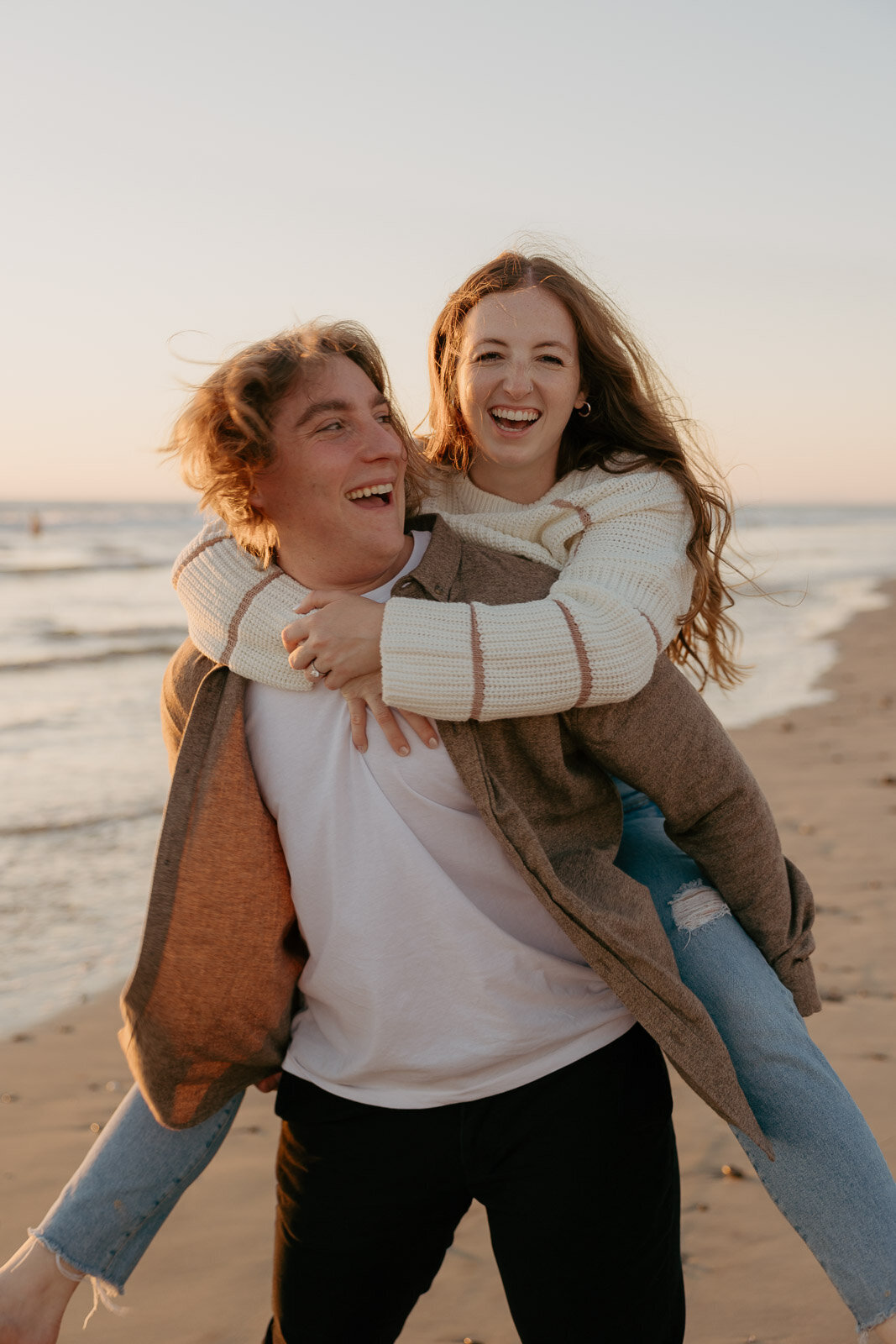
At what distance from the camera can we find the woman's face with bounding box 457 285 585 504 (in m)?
2.77

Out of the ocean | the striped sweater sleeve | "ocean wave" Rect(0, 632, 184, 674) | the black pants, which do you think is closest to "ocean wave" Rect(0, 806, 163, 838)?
the ocean

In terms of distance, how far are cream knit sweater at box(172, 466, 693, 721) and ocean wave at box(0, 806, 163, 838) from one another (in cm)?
476

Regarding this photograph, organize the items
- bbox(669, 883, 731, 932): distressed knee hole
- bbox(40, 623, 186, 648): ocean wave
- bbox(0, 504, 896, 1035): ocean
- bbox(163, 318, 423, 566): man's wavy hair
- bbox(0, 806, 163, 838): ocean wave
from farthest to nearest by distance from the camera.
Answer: bbox(40, 623, 186, 648): ocean wave → bbox(0, 806, 163, 838): ocean wave → bbox(0, 504, 896, 1035): ocean → bbox(669, 883, 731, 932): distressed knee hole → bbox(163, 318, 423, 566): man's wavy hair

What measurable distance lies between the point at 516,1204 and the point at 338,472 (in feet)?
4.47

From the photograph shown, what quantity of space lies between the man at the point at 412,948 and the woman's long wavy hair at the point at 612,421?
2.22ft

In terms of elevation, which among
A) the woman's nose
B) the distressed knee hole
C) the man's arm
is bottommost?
the distressed knee hole

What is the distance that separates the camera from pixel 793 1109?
2.04 metres

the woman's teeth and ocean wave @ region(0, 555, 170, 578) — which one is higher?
the woman's teeth

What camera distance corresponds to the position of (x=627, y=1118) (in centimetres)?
201

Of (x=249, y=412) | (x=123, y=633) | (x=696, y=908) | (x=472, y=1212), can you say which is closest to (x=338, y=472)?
(x=249, y=412)

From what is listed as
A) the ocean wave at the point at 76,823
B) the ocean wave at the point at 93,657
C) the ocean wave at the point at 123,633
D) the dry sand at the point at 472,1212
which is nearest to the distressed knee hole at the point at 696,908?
the dry sand at the point at 472,1212

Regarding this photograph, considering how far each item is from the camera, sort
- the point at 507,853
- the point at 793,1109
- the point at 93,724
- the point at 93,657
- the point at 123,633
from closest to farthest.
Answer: the point at 507,853, the point at 793,1109, the point at 93,724, the point at 93,657, the point at 123,633

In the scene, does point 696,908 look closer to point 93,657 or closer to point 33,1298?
point 33,1298

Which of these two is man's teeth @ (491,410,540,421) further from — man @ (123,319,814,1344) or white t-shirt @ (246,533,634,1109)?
white t-shirt @ (246,533,634,1109)
